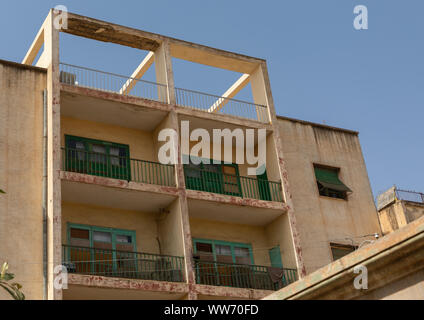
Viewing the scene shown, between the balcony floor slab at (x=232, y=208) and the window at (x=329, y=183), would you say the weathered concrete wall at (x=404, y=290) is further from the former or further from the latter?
the window at (x=329, y=183)

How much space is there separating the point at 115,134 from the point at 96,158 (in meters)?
1.43

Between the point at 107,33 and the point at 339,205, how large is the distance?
10482 mm

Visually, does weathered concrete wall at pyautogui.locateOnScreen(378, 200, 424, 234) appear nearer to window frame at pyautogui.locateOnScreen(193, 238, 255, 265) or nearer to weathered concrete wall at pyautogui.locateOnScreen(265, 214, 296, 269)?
weathered concrete wall at pyautogui.locateOnScreen(265, 214, 296, 269)

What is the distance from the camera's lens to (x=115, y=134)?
2209 centimetres

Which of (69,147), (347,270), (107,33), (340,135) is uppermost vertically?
(107,33)

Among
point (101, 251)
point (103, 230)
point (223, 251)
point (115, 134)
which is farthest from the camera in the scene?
point (115, 134)

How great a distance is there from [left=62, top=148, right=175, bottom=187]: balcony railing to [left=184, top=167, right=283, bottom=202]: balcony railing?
3.54 ft

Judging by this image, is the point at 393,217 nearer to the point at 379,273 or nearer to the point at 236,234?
the point at 236,234

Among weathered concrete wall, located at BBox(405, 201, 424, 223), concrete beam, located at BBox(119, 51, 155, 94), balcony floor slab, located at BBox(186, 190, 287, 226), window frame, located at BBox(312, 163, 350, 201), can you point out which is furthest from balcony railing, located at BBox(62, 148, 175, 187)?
weathered concrete wall, located at BBox(405, 201, 424, 223)

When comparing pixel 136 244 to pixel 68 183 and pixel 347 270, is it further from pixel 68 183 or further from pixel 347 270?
pixel 347 270

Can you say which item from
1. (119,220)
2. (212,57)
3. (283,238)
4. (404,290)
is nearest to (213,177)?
(283,238)

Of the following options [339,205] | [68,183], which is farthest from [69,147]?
[339,205]

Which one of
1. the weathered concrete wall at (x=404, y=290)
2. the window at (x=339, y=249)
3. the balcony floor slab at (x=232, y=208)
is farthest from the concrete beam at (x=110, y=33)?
the weathered concrete wall at (x=404, y=290)

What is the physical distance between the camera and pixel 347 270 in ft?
24.3
